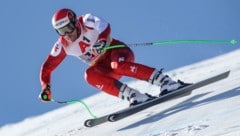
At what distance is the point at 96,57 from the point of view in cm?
847

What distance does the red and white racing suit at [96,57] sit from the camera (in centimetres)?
786

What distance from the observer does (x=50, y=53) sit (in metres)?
8.42

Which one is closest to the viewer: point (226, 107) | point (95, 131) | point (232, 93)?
point (226, 107)

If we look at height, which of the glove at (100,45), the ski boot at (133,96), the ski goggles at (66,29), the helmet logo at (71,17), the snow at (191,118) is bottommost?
the snow at (191,118)

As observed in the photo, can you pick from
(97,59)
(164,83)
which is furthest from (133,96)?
(97,59)

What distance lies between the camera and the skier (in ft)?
25.2

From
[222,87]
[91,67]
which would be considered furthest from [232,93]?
[91,67]

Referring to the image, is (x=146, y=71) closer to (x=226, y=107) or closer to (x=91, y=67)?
(x=91, y=67)

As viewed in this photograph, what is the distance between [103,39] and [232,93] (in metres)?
1.92

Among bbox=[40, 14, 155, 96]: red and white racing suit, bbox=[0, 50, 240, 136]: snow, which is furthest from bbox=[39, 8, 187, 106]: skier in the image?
bbox=[0, 50, 240, 136]: snow

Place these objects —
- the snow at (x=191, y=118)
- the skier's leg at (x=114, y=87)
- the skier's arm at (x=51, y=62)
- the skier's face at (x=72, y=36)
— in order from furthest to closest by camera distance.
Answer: the skier's arm at (x=51, y=62), the skier's face at (x=72, y=36), the skier's leg at (x=114, y=87), the snow at (x=191, y=118)

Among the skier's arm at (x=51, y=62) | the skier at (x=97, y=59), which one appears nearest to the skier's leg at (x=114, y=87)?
the skier at (x=97, y=59)

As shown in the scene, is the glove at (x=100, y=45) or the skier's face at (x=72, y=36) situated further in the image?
the skier's face at (x=72, y=36)

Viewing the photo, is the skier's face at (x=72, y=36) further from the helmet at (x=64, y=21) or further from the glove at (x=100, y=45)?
the glove at (x=100, y=45)
